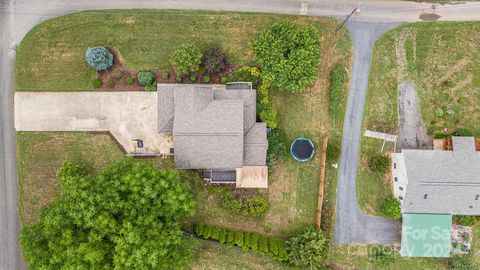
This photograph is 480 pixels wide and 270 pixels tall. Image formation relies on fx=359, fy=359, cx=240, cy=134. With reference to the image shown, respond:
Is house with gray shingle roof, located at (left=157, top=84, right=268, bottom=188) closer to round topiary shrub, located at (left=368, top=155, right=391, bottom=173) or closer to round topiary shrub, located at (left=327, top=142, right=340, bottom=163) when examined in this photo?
round topiary shrub, located at (left=327, top=142, right=340, bottom=163)

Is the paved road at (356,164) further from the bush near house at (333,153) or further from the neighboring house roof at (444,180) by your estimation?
the neighboring house roof at (444,180)

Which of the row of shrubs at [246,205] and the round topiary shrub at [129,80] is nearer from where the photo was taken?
the row of shrubs at [246,205]

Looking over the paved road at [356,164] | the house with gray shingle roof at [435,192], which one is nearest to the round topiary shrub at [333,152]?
the paved road at [356,164]

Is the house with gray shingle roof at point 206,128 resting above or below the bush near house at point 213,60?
below

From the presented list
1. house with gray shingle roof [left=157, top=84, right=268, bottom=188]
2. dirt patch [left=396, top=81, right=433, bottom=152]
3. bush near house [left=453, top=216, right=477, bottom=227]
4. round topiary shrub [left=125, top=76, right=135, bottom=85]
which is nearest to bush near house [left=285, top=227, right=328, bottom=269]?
house with gray shingle roof [left=157, top=84, right=268, bottom=188]

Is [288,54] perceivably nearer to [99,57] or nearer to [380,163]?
[380,163]

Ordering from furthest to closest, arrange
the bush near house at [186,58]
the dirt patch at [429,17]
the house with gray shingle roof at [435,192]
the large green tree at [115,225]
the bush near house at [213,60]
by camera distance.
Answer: the dirt patch at [429,17] → the bush near house at [213,60] → the house with gray shingle roof at [435,192] → the bush near house at [186,58] → the large green tree at [115,225]

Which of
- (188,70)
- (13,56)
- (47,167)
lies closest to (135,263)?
(47,167)
